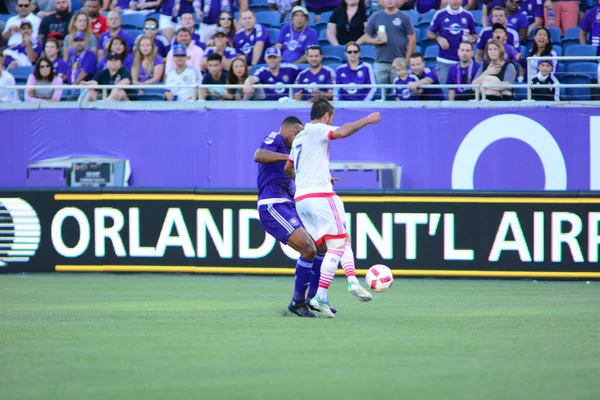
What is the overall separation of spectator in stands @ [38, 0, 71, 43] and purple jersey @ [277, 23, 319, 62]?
4.84 metres

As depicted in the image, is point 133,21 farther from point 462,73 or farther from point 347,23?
point 462,73

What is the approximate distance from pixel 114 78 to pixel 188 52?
1481mm

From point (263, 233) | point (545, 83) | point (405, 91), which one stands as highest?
point (545, 83)

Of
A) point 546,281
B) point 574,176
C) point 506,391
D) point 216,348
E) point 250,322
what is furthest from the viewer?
point 574,176

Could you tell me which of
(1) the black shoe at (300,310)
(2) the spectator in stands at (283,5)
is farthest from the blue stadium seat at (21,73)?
(1) the black shoe at (300,310)

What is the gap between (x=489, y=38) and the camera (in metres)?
17.6

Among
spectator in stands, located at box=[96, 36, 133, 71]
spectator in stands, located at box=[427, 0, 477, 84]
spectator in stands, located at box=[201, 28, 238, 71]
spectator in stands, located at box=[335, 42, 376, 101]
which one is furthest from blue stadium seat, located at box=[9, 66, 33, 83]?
spectator in stands, located at box=[427, 0, 477, 84]

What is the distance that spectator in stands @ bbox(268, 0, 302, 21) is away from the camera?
793 inches

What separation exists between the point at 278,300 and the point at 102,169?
23.8ft

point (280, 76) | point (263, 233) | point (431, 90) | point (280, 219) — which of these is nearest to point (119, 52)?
point (280, 76)

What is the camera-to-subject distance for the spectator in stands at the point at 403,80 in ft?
57.7

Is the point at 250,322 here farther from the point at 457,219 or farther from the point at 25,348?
the point at 457,219

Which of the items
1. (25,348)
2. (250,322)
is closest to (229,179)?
(250,322)

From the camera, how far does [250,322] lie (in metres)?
9.66
